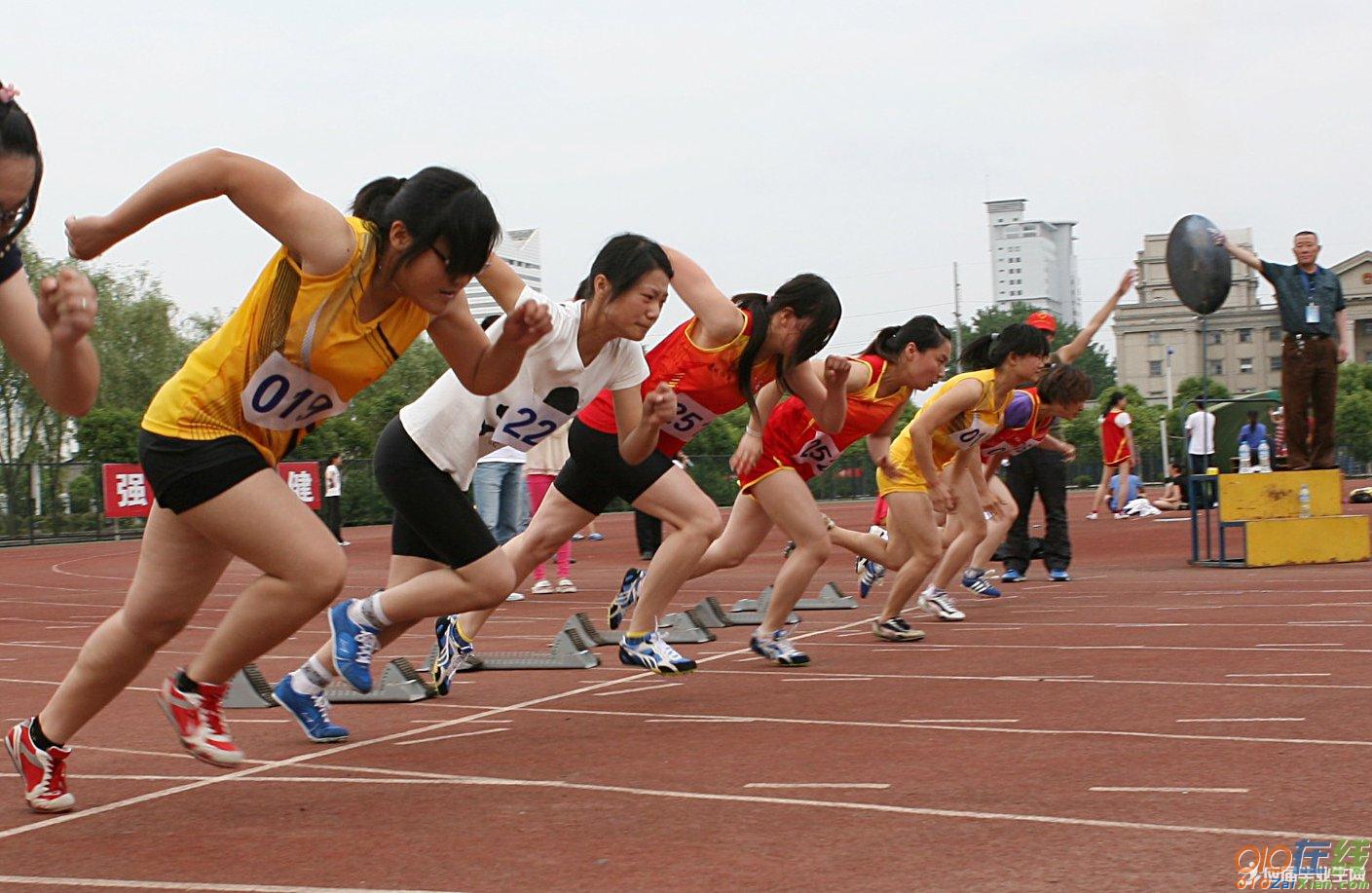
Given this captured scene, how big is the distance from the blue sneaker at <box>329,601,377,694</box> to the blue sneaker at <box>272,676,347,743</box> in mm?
123

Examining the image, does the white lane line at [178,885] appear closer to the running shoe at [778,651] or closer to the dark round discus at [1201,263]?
the running shoe at [778,651]

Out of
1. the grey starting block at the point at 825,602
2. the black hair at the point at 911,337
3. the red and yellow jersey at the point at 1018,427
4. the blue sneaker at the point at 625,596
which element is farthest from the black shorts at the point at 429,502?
the red and yellow jersey at the point at 1018,427

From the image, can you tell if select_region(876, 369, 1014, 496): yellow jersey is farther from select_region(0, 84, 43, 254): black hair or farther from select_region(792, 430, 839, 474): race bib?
select_region(0, 84, 43, 254): black hair

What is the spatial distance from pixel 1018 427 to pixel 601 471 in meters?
4.45

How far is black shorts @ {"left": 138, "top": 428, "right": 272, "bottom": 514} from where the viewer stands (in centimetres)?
409

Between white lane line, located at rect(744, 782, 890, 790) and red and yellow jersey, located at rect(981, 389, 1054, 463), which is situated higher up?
red and yellow jersey, located at rect(981, 389, 1054, 463)

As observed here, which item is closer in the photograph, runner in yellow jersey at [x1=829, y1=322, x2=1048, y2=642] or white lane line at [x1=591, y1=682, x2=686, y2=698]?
white lane line at [x1=591, y1=682, x2=686, y2=698]

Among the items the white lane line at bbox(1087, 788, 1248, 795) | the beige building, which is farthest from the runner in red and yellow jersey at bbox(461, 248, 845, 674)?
the beige building

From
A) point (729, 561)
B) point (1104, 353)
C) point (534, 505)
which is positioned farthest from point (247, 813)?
point (1104, 353)

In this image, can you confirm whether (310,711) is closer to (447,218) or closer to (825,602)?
(447,218)

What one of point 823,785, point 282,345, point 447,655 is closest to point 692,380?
point 447,655

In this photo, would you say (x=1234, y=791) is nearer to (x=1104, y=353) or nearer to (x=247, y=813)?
(x=247, y=813)

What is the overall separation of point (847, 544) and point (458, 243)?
7.15m

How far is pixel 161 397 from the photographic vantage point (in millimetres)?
4238
